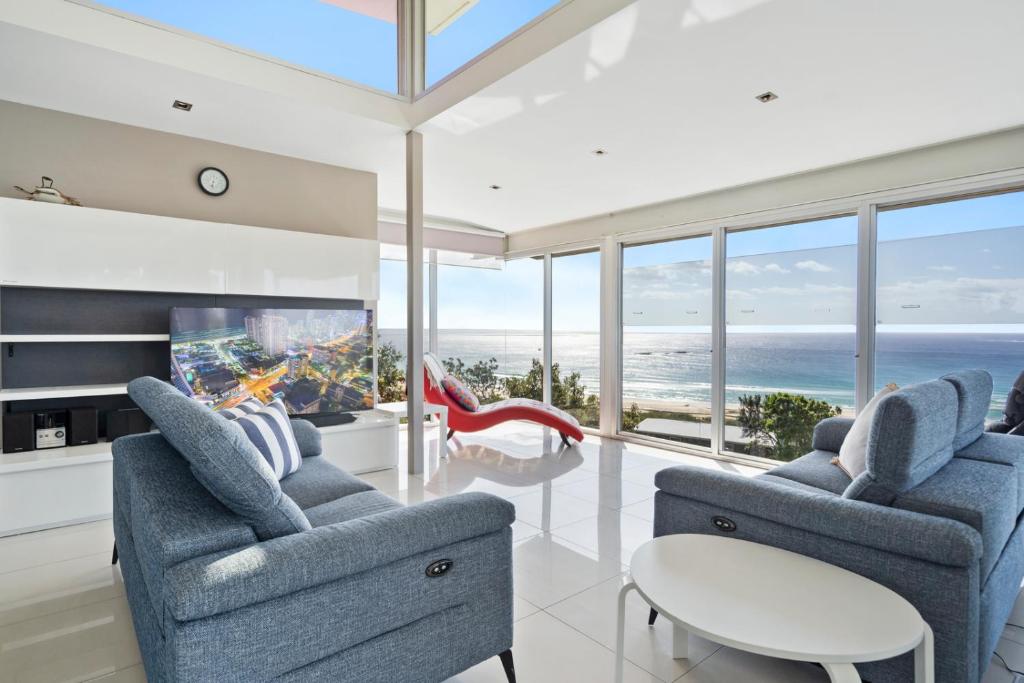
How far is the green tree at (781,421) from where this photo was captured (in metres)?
4.62

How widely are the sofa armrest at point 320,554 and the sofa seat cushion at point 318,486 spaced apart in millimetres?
870

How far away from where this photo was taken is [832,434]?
10.5ft

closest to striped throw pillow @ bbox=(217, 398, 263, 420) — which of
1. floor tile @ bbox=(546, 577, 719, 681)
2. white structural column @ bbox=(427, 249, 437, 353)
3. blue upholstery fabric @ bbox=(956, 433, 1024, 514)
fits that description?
floor tile @ bbox=(546, 577, 719, 681)

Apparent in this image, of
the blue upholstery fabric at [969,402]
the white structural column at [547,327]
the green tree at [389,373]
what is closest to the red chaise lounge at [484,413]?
the green tree at [389,373]

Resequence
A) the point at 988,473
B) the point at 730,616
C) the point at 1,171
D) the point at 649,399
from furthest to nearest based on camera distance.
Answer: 1. the point at 649,399
2. the point at 1,171
3. the point at 988,473
4. the point at 730,616

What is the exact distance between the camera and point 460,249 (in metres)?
6.78

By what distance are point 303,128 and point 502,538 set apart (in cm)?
328

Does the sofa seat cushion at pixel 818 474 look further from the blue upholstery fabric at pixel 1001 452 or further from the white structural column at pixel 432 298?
the white structural column at pixel 432 298

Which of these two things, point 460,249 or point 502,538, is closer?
point 502,538

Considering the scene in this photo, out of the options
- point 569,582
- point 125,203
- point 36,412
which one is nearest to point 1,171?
point 125,203

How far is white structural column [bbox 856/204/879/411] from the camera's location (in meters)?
4.12

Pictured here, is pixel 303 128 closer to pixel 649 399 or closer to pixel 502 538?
pixel 502 538

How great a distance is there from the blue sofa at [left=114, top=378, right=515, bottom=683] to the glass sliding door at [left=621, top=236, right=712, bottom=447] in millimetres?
3996

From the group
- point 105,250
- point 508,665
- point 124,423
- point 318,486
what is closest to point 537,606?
point 508,665
